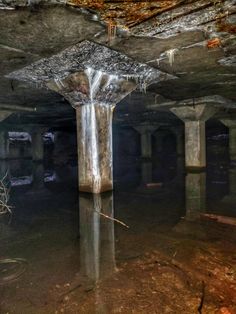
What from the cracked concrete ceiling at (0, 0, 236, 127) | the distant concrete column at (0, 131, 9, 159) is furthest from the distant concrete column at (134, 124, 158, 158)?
the cracked concrete ceiling at (0, 0, 236, 127)

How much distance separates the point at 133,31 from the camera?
411cm

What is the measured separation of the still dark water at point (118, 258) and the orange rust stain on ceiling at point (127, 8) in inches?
129

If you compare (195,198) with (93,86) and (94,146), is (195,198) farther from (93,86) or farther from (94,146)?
(93,86)

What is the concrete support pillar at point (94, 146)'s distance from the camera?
23.2 feet

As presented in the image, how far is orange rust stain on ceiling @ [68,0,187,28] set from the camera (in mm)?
3266

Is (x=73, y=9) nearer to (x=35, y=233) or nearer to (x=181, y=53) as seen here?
(x=181, y=53)

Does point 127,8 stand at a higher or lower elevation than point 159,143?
higher

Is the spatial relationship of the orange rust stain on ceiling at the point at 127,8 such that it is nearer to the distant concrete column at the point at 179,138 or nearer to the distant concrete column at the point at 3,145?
the distant concrete column at the point at 3,145

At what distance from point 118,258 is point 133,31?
343cm

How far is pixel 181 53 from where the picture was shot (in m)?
5.19

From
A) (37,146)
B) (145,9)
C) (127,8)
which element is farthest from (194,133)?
(37,146)

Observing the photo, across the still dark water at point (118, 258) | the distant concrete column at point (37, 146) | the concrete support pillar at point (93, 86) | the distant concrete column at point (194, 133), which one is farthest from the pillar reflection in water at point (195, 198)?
the distant concrete column at point (37, 146)

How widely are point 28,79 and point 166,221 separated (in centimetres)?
514

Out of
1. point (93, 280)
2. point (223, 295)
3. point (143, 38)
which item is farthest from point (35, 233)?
point (143, 38)
